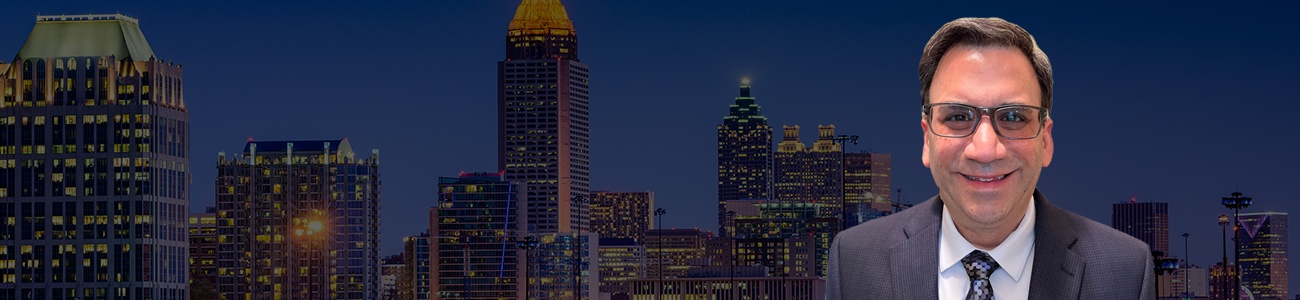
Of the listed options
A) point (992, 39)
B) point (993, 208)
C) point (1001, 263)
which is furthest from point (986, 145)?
point (1001, 263)

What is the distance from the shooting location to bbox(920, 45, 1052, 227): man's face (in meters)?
5.07

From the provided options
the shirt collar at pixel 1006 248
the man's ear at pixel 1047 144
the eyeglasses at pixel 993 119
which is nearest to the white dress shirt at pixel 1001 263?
the shirt collar at pixel 1006 248

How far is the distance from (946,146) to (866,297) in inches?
30.9

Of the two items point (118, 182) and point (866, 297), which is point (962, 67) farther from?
point (118, 182)

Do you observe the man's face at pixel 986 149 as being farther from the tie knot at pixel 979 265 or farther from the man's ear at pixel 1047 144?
the tie knot at pixel 979 265

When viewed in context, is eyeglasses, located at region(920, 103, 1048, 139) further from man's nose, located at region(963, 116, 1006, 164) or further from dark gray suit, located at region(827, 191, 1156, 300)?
dark gray suit, located at region(827, 191, 1156, 300)

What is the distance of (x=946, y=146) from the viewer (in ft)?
17.0

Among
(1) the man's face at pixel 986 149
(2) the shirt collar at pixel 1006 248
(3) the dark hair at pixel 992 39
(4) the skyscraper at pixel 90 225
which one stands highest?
(3) the dark hair at pixel 992 39

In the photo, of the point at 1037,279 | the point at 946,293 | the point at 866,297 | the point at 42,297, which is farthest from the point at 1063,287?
the point at 42,297

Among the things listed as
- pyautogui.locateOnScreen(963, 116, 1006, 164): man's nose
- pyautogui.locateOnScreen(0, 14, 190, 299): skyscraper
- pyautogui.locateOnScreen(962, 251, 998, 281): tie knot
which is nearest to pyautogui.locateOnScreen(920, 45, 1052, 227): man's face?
pyautogui.locateOnScreen(963, 116, 1006, 164): man's nose

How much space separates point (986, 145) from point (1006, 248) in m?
0.50

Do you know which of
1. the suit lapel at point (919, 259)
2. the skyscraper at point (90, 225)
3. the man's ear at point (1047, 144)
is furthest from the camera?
the skyscraper at point (90, 225)

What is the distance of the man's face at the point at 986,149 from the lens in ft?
16.6

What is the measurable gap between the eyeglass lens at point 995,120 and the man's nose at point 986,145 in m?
0.02
